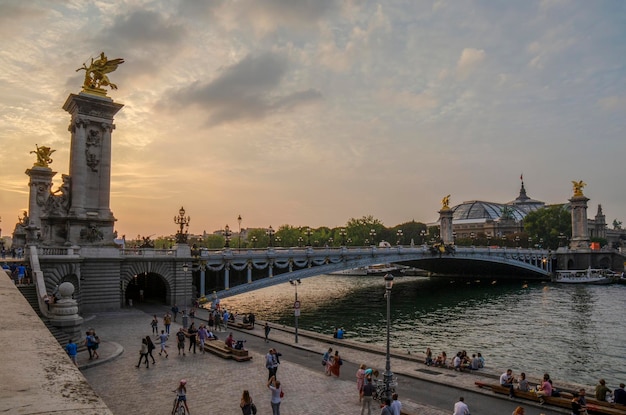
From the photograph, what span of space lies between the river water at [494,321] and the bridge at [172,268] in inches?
231

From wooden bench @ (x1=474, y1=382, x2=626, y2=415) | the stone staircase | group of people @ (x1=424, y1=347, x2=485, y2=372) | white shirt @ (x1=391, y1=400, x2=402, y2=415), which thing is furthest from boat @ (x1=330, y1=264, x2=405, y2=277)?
white shirt @ (x1=391, y1=400, x2=402, y2=415)

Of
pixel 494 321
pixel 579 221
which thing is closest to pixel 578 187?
pixel 579 221

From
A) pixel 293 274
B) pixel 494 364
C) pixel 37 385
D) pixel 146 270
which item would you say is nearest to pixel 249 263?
pixel 293 274

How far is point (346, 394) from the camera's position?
66.3 feet

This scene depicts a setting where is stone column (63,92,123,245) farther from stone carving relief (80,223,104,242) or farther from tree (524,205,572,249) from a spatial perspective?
tree (524,205,572,249)

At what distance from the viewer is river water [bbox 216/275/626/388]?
3578cm

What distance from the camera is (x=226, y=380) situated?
22.1 meters

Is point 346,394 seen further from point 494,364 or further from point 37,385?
point 494,364

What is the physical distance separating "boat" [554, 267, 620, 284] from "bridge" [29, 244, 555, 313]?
4975 cm

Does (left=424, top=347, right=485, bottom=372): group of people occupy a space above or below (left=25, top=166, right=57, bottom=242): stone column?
below

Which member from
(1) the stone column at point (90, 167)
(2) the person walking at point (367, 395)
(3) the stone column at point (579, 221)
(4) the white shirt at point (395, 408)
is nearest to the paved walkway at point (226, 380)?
(2) the person walking at point (367, 395)

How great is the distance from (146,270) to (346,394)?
3193 centimetres

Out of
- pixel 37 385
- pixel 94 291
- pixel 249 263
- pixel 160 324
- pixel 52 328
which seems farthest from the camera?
pixel 249 263

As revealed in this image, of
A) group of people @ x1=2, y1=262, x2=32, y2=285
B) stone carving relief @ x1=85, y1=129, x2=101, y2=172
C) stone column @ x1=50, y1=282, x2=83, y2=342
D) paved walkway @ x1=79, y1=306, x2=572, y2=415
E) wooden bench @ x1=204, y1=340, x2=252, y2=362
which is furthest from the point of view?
stone carving relief @ x1=85, y1=129, x2=101, y2=172
